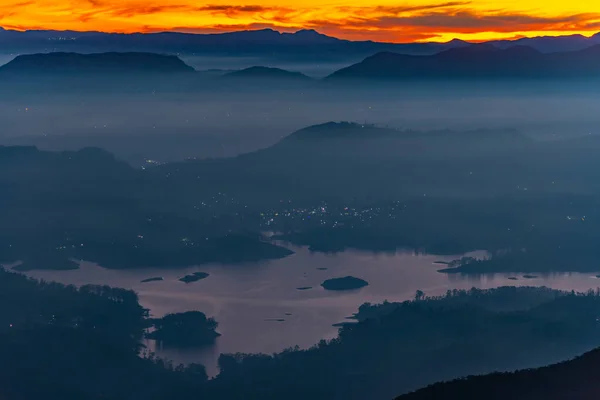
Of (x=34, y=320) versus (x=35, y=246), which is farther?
(x=35, y=246)

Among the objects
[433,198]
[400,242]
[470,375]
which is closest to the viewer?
[470,375]

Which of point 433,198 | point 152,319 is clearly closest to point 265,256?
point 152,319

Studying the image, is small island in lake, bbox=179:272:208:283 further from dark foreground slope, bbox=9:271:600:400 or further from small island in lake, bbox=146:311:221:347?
small island in lake, bbox=146:311:221:347

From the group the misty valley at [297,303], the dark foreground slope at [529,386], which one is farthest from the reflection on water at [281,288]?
the dark foreground slope at [529,386]

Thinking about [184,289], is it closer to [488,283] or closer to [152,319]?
[152,319]

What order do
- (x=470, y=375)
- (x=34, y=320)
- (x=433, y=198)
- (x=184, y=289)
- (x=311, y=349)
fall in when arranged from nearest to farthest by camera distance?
(x=470, y=375) < (x=311, y=349) < (x=34, y=320) < (x=184, y=289) < (x=433, y=198)

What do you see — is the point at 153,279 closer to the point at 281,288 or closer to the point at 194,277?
the point at 194,277

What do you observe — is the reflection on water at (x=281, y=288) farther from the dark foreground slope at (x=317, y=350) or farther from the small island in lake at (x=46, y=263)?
the dark foreground slope at (x=317, y=350)
